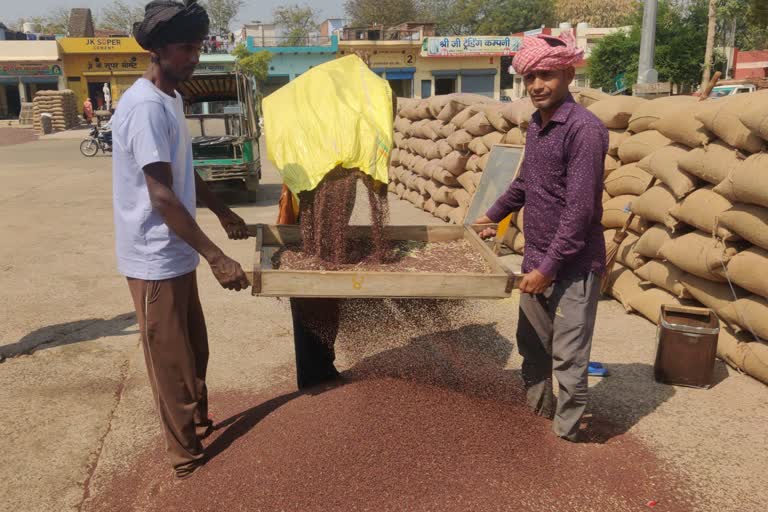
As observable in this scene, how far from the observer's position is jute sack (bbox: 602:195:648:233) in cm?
518

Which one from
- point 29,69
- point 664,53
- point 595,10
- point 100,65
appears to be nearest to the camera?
point 664,53

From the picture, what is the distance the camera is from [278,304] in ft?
17.8

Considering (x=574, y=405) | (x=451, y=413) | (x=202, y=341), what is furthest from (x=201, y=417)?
(x=574, y=405)

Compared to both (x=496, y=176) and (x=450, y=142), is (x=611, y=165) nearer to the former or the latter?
(x=496, y=176)

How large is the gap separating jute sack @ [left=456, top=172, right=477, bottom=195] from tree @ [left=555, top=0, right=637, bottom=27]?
5693 cm

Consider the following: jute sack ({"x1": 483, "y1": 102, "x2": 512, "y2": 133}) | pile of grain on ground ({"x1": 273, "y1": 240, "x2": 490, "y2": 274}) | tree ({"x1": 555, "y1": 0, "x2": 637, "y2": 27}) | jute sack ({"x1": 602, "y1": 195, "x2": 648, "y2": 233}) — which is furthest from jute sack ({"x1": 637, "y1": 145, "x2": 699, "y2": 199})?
tree ({"x1": 555, "y1": 0, "x2": 637, "y2": 27})

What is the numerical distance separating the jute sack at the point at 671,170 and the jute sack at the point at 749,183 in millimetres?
445

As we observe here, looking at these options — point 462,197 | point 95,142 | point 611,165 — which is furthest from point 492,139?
point 95,142

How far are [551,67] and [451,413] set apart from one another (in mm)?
1670

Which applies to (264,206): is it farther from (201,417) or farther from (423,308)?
(201,417)

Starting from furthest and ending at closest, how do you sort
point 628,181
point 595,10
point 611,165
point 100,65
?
point 595,10
point 100,65
point 611,165
point 628,181

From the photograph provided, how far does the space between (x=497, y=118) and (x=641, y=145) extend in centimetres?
230

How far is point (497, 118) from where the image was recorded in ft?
23.8

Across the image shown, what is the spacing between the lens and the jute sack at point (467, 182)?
790 centimetres
